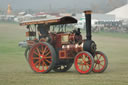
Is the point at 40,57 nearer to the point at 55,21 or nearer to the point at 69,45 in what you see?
the point at 69,45

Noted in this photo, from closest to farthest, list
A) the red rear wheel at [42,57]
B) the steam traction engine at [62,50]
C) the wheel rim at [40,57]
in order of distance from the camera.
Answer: the steam traction engine at [62,50] < the red rear wheel at [42,57] < the wheel rim at [40,57]

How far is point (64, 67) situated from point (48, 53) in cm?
137

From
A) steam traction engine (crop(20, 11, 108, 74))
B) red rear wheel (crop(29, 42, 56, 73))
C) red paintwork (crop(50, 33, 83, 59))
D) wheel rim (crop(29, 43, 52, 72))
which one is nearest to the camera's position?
steam traction engine (crop(20, 11, 108, 74))

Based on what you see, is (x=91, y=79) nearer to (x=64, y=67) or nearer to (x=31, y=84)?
(x=31, y=84)

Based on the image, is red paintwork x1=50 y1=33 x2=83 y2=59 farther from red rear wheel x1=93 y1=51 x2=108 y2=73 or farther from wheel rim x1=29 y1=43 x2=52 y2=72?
red rear wheel x1=93 y1=51 x2=108 y2=73

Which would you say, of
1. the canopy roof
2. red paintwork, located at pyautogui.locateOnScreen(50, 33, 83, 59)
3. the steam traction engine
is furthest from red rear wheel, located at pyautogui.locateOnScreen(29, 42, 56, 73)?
the canopy roof

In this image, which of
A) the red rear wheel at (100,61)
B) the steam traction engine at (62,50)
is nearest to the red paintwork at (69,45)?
the steam traction engine at (62,50)

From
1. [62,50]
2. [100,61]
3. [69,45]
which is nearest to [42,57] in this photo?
[62,50]

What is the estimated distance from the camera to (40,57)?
39.5 feet

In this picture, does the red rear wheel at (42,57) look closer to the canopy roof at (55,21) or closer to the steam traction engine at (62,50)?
the steam traction engine at (62,50)

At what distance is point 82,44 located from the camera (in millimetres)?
11570

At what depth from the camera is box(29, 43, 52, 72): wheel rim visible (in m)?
11.9

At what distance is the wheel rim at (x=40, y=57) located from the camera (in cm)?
1191

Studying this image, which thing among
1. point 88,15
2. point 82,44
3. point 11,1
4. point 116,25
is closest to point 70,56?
point 82,44
